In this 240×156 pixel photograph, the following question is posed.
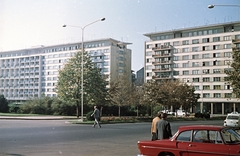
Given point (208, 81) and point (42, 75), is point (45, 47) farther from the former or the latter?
point (208, 81)

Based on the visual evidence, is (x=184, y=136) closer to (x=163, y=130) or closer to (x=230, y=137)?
(x=230, y=137)

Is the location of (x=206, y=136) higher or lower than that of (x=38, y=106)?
higher

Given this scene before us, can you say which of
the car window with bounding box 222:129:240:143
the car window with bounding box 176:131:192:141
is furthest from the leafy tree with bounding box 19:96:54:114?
the car window with bounding box 222:129:240:143

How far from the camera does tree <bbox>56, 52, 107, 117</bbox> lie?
145 ft

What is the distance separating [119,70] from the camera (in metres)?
105

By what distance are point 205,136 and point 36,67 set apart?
4426 inches

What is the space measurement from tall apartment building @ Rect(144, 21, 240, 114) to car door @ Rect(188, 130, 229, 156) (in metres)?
70.6

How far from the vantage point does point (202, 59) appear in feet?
287

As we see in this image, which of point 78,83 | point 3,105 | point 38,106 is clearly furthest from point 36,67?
point 78,83

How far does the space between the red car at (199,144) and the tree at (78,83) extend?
117 ft

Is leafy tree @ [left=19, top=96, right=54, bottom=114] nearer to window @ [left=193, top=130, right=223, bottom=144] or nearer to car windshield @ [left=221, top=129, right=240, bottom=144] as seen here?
window @ [left=193, top=130, right=223, bottom=144]

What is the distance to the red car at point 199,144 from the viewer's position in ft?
24.7

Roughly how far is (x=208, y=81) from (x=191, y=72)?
563 cm

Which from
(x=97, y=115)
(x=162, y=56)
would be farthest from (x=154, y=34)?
(x=97, y=115)
